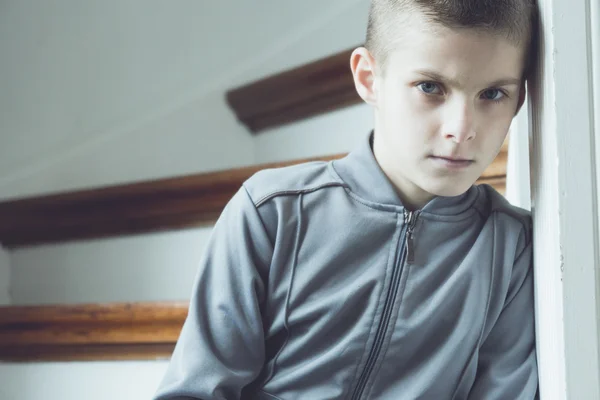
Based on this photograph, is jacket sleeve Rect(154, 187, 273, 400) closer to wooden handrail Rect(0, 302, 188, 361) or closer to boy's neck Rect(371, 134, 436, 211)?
boy's neck Rect(371, 134, 436, 211)

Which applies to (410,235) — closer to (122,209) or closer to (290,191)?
(290,191)

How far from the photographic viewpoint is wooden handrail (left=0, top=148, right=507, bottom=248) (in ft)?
4.34

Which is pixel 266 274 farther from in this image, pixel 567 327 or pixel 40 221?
pixel 40 221

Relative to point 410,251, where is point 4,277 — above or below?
below

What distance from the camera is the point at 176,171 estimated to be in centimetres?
173

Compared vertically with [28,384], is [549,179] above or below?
above

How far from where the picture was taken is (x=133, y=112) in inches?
68.2

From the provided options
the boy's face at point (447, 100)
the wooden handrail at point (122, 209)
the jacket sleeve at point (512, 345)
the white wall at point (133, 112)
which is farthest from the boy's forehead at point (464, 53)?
the white wall at point (133, 112)

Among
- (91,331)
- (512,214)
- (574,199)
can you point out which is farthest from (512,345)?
(91,331)

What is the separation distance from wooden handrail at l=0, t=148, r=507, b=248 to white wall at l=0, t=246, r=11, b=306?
0.02 metres

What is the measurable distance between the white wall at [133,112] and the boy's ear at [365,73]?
1.93ft

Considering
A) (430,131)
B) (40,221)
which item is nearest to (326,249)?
(430,131)

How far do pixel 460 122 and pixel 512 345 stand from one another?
0.28 meters

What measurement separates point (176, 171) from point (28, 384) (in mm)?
639
